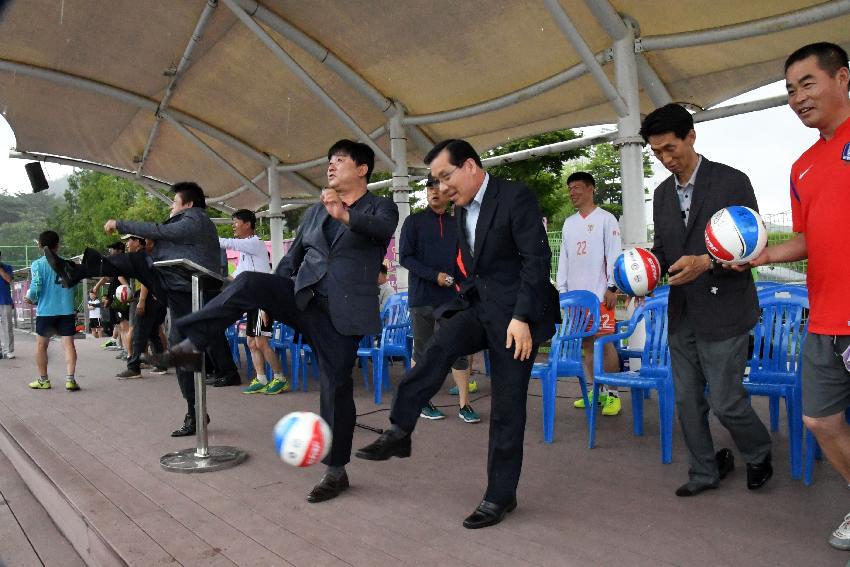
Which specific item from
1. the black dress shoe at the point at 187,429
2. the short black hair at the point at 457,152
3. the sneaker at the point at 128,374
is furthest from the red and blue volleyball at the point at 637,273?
the sneaker at the point at 128,374

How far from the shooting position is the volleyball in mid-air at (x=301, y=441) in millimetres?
A: 3197

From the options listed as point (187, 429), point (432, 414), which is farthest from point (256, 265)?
point (432, 414)

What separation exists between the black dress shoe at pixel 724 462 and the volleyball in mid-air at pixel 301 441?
2.30m

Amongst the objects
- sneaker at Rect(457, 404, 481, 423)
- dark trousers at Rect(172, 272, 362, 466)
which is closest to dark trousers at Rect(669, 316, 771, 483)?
dark trousers at Rect(172, 272, 362, 466)

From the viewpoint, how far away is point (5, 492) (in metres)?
4.99

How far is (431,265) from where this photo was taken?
5.74m

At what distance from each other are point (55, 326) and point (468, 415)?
5.62 metres

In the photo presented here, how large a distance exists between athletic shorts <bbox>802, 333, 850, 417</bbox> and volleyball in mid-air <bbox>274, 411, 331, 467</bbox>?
7.27 ft

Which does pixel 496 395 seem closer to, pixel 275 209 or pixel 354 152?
pixel 354 152

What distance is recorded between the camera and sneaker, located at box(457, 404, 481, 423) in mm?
5555

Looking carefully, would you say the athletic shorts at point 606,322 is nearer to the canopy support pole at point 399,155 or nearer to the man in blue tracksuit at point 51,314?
the canopy support pole at point 399,155

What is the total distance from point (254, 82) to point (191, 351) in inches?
358

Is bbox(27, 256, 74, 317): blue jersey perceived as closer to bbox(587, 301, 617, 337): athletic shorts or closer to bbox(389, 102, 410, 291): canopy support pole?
bbox(389, 102, 410, 291): canopy support pole

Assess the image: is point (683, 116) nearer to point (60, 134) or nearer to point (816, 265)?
point (816, 265)
